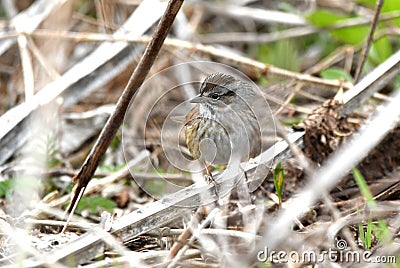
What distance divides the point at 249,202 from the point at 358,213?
0.42m

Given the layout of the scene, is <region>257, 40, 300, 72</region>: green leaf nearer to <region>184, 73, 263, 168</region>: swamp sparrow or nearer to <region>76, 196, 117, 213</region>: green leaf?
<region>184, 73, 263, 168</region>: swamp sparrow

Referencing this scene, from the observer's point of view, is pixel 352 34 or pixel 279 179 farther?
pixel 352 34

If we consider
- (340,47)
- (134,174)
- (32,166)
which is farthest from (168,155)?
(340,47)

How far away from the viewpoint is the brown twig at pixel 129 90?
214 centimetres

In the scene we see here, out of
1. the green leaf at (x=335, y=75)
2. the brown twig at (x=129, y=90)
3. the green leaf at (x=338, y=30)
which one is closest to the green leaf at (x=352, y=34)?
the green leaf at (x=338, y=30)

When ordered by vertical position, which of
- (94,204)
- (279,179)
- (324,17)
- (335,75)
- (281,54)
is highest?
(324,17)

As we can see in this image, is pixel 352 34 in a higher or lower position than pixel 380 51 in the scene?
higher

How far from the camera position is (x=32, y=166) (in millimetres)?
2648

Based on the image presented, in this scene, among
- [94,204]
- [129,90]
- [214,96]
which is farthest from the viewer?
[94,204]

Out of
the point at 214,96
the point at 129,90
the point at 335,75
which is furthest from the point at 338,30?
the point at 129,90

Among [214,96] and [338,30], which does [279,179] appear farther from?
[338,30]

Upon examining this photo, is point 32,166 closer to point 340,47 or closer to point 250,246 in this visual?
point 250,246

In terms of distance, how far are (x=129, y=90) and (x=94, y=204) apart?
50 cm

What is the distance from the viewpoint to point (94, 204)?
2.52m
